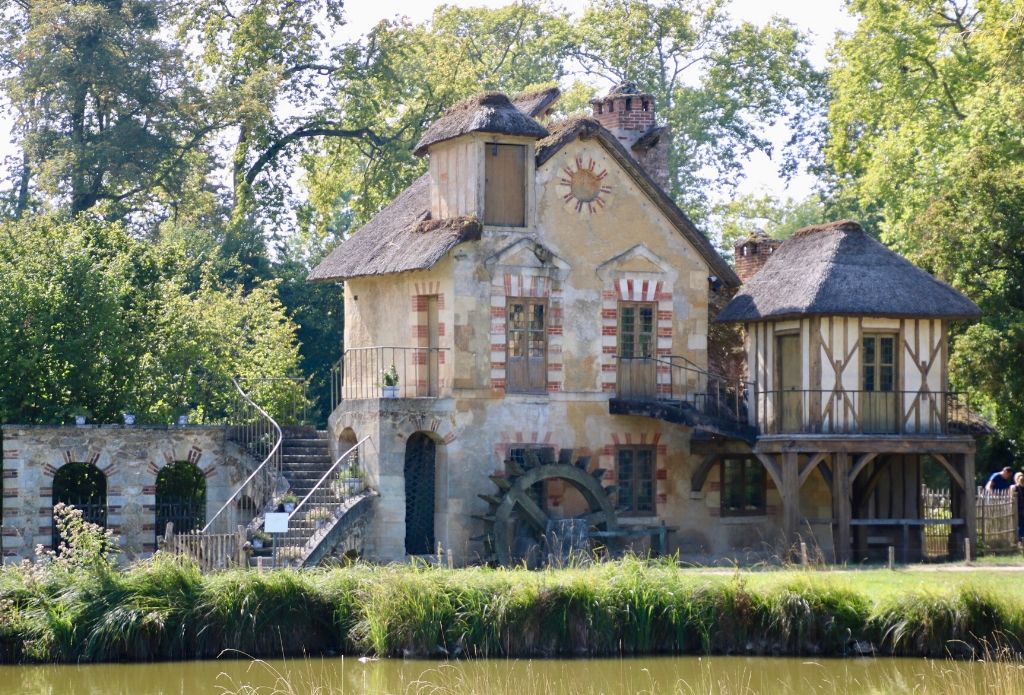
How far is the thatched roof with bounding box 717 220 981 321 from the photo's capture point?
30.2 meters

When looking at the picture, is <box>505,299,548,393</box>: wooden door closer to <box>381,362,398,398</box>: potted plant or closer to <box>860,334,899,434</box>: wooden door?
<box>381,362,398,398</box>: potted plant

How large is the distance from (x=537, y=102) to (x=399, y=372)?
6.11 metres

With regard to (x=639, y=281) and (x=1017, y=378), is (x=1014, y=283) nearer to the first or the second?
(x=1017, y=378)

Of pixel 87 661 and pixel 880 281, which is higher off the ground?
pixel 880 281

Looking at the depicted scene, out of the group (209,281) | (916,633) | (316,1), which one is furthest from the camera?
(316,1)

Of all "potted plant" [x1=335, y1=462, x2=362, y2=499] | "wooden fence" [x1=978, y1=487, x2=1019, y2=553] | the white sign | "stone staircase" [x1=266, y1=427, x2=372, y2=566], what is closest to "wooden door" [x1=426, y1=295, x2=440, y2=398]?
"potted plant" [x1=335, y1=462, x2=362, y2=499]

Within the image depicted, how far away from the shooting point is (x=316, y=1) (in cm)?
4769

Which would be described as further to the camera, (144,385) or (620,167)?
(144,385)

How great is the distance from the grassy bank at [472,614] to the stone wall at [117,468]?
8.20 m

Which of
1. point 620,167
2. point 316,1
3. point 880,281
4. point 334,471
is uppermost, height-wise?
point 316,1

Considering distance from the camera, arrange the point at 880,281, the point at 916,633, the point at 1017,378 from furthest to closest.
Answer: the point at 1017,378 < the point at 880,281 < the point at 916,633

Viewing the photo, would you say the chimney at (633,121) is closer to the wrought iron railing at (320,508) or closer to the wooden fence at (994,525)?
the wooden fence at (994,525)

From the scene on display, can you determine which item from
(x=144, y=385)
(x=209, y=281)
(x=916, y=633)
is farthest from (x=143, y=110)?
(x=916, y=633)

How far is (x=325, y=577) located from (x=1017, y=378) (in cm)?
1605
